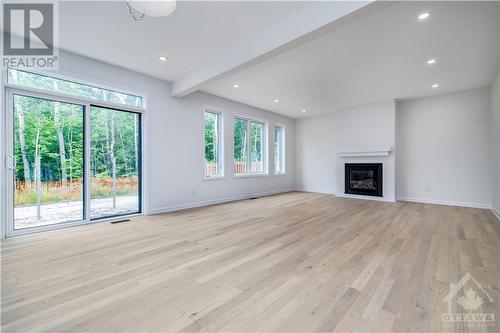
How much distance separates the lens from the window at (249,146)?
6387mm

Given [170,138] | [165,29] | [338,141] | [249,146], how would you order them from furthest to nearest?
[338,141] → [249,146] → [170,138] → [165,29]

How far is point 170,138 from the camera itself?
473 centimetres

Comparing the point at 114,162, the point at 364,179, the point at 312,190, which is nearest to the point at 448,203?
the point at 364,179

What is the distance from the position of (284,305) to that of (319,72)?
389cm

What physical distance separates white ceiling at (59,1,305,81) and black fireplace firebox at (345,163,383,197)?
5.03 meters

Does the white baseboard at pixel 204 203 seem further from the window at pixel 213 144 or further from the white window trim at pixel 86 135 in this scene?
the window at pixel 213 144

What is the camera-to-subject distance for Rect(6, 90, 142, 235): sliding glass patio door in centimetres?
317

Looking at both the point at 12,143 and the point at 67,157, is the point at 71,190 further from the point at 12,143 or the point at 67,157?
the point at 12,143

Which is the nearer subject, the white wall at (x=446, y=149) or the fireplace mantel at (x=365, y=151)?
the white wall at (x=446, y=149)
